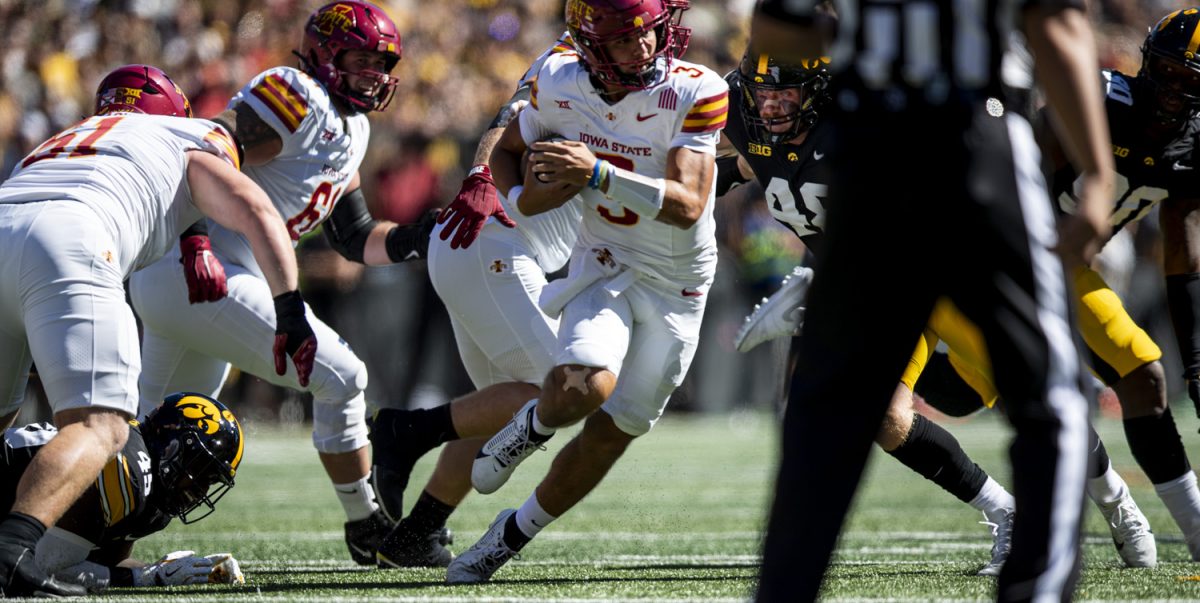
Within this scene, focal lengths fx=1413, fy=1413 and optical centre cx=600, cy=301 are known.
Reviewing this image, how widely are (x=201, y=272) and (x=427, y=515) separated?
1.08m

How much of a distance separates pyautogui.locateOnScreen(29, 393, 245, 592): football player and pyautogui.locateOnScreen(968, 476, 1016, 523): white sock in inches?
89.6

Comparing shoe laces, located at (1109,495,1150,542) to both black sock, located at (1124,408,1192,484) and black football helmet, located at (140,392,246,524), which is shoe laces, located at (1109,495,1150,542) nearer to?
A: black sock, located at (1124,408,1192,484)

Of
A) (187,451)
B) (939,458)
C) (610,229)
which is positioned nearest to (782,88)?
(610,229)

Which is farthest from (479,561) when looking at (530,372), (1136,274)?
(1136,274)

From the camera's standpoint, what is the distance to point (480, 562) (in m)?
4.06

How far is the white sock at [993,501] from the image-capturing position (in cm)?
441

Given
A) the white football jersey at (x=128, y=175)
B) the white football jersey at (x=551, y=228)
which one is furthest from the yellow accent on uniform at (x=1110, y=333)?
the white football jersey at (x=128, y=175)

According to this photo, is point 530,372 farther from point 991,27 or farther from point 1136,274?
point 1136,274

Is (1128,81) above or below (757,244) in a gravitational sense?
above

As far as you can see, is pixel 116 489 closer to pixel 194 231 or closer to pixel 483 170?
pixel 194 231

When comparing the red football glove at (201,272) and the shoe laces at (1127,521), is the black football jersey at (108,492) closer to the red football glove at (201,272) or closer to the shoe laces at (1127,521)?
the red football glove at (201,272)

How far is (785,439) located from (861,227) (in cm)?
39

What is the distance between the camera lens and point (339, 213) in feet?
17.9

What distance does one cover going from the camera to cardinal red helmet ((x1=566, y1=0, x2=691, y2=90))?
3.99 meters
